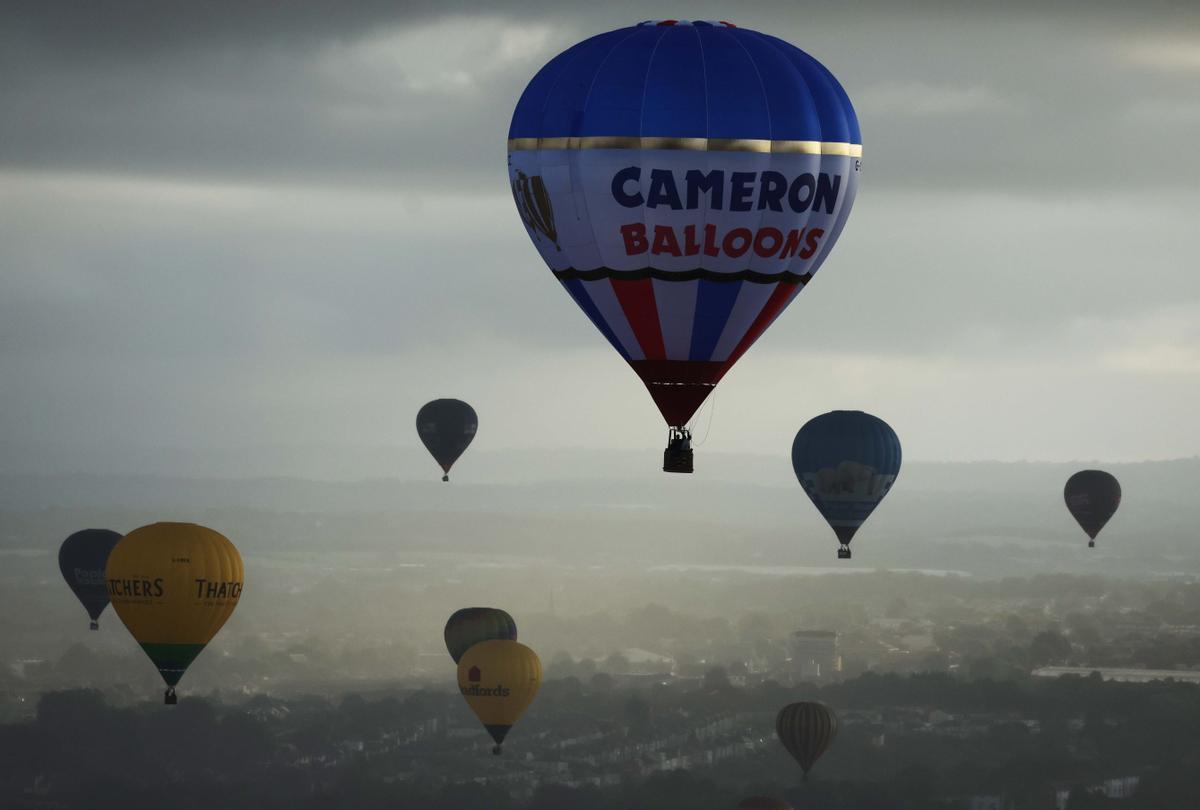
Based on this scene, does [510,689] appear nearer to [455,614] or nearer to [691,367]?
[455,614]

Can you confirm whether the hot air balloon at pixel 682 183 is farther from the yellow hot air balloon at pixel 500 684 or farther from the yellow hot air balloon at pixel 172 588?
the yellow hot air balloon at pixel 500 684

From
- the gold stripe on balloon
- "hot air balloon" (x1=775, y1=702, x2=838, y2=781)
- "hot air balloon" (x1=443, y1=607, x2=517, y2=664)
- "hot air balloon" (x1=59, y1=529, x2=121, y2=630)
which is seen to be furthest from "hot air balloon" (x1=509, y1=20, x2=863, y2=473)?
"hot air balloon" (x1=775, y1=702, x2=838, y2=781)

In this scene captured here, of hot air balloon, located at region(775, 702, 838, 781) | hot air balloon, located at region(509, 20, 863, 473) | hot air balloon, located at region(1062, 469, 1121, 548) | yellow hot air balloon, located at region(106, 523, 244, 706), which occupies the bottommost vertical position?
hot air balloon, located at region(775, 702, 838, 781)

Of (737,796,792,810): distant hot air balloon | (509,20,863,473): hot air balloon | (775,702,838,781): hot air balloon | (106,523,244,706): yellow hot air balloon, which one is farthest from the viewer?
(737,796,792,810): distant hot air balloon

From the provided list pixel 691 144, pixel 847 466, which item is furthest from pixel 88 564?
pixel 691 144

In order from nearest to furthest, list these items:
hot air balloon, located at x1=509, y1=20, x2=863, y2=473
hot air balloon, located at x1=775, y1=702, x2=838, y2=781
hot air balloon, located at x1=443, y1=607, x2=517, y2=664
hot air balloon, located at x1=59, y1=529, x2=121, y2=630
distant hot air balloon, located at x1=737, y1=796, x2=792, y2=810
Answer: hot air balloon, located at x1=509, y1=20, x2=863, y2=473 < hot air balloon, located at x1=59, y1=529, x2=121, y2=630 < hot air balloon, located at x1=443, y1=607, x2=517, y2=664 < hot air balloon, located at x1=775, y1=702, x2=838, y2=781 < distant hot air balloon, located at x1=737, y1=796, x2=792, y2=810

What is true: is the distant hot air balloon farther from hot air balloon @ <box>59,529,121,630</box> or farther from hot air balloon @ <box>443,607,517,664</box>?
hot air balloon @ <box>59,529,121,630</box>

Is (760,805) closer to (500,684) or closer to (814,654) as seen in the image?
(500,684)

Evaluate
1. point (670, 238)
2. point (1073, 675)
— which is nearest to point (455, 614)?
point (670, 238)
